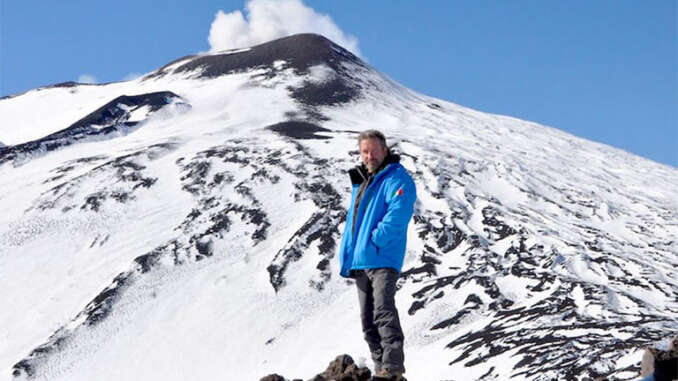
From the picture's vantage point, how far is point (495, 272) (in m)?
37.1

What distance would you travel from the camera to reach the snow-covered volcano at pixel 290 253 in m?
30.3

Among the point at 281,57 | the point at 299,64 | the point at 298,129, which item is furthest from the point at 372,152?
the point at 281,57

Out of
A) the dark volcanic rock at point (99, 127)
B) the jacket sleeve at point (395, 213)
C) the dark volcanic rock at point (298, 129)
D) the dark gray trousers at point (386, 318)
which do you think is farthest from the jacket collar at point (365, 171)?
the dark volcanic rock at point (99, 127)

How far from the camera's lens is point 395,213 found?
9180mm

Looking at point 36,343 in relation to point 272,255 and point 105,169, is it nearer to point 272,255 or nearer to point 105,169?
point 272,255

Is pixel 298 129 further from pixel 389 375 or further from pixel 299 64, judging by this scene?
pixel 389 375

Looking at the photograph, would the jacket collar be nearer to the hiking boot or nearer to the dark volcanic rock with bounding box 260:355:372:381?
the dark volcanic rock with bounding box 260:355:372:381

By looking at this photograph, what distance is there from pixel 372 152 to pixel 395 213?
0.78 meters

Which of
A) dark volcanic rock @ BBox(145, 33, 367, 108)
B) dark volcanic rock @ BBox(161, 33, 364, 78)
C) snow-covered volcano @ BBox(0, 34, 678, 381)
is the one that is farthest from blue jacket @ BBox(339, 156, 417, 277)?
dark volcanic rock @ BBox(161, 33, 364, 78)

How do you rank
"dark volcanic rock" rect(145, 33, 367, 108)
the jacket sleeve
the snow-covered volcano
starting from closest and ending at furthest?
the jacket sleeve → the snow-covered volcano → "dark volcanic rock" rect(145, 33, 367, 108)

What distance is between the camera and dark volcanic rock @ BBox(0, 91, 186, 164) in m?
58.5

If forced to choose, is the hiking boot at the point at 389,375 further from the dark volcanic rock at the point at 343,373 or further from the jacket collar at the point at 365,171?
the jacket collar at the point at 365,171

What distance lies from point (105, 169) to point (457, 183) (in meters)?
22.5

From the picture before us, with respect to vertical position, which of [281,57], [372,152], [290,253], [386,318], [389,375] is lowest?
[290,253]
